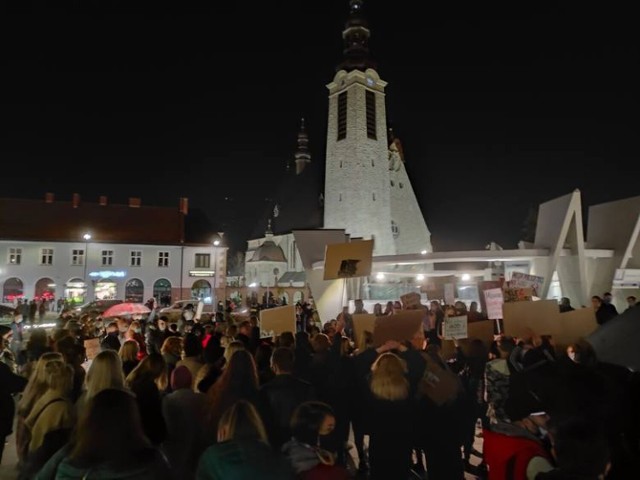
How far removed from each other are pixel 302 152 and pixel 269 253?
19.1 metres

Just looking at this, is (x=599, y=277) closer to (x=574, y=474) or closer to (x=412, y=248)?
(x=574, y=474)

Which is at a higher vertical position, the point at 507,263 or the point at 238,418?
the point at 507,263

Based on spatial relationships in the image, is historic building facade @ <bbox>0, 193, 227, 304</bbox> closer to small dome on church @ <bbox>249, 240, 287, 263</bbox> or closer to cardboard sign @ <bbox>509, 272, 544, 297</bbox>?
small dome on church @ <bbox>249, 240, 287, 263</bbox>

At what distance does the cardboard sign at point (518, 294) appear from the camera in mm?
11422

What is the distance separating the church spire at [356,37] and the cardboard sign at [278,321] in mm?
43145

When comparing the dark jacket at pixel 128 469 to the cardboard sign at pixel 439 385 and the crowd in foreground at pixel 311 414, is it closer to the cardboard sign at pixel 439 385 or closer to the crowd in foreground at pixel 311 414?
the crowd in foreground at pixel 311 414

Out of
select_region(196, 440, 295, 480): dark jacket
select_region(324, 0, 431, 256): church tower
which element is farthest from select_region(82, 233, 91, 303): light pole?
select_region(196, 440, 295, 480): dark jacket

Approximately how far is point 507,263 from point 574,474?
63.6ft

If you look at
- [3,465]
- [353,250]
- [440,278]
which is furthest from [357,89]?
[3,465]

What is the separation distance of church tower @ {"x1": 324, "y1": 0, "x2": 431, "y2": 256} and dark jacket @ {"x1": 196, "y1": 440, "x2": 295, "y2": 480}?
1616 inches

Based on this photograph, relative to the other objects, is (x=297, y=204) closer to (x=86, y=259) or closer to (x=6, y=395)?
(x=86, y=259)

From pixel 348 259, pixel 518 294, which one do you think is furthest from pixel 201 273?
pixel 518 294

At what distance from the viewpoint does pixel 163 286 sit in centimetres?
4262

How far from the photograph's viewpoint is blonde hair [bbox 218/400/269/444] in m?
2.92
